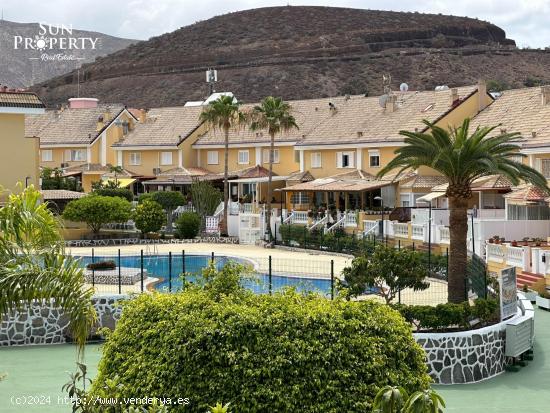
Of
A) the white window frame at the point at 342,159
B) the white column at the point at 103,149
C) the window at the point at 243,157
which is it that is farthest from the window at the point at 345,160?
the white column at the point at 103,149

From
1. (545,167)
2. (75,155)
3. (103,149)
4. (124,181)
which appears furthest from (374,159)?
(75,155)

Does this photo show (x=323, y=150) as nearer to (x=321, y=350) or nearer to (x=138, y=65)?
(x=321, y=350)

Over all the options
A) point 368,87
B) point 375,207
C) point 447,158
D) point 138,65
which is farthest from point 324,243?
point 138,65

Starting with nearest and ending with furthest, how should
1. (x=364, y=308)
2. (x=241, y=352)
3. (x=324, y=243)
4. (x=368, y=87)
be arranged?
(x=241, y=352)
(x=364, y=308)
(x=324, y=243)
(x=368, y=87)

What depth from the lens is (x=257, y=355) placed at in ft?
48.1

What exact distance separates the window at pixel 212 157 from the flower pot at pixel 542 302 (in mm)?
44275

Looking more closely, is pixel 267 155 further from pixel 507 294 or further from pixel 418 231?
pixel 507 294

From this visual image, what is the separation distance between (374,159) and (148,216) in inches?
581

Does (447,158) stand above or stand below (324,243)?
above

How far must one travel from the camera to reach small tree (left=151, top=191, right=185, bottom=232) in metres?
60.9

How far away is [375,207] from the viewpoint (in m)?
57.9

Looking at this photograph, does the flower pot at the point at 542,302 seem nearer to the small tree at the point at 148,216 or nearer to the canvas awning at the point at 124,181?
the small tree at the point at 148,216

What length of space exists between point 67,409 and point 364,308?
20.5 ft

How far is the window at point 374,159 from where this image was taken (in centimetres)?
6159
